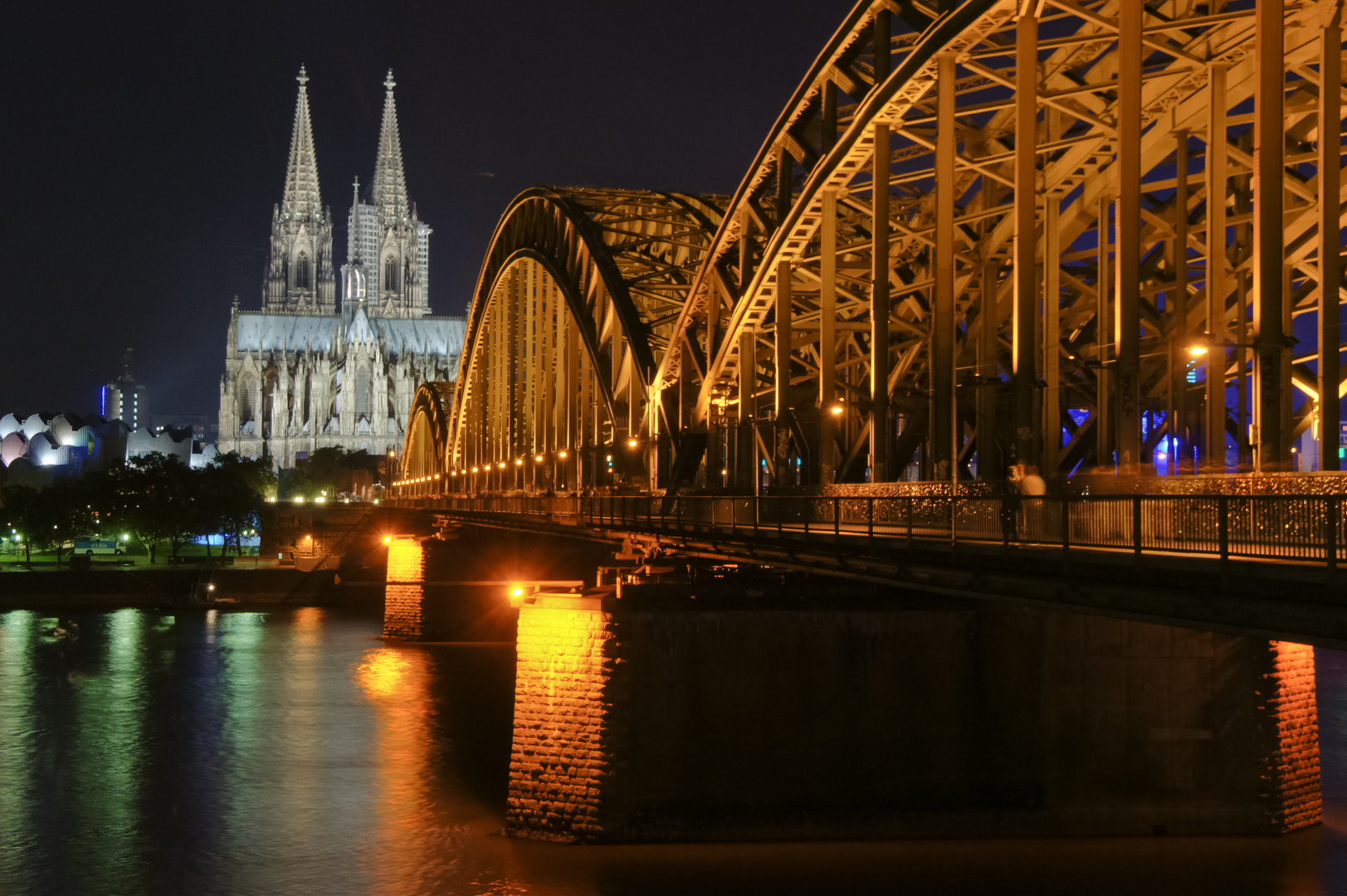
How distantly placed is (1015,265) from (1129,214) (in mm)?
3397

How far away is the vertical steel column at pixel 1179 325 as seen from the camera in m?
20.5

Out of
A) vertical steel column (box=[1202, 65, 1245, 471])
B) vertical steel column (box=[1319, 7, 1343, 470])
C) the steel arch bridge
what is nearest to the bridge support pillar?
the steel arch bridge

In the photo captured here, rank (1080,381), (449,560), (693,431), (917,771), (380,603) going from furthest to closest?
(380,603) → (449,560) → (693,431) → (1080,381) → (917,771)

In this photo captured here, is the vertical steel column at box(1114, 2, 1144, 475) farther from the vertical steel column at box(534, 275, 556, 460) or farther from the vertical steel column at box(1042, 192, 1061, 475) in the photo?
the vertical steel column at box(534, 275, 556, 460)

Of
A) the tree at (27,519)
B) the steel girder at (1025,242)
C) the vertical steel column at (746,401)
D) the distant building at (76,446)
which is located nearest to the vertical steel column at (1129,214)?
the steel girder at (1025,242)

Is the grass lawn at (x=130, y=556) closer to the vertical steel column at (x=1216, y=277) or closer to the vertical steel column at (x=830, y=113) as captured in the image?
the vertical steel column at (x=830, y=113)

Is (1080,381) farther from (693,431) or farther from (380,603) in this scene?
(380,603)

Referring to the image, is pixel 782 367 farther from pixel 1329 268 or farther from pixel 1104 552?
pixel 1104 552

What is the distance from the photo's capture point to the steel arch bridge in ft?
66.8

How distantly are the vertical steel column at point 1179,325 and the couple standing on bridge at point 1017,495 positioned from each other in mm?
1743

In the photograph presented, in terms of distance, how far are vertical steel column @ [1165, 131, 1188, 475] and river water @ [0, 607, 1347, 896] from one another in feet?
23.3

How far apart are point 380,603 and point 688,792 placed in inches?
2747

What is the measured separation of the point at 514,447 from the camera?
75.6 metres

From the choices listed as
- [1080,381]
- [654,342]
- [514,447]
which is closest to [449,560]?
[514,447]
